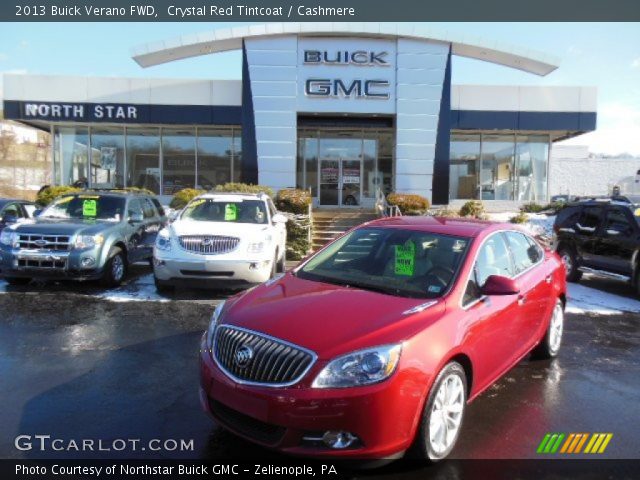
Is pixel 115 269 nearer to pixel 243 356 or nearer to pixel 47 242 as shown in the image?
pixel 47 242

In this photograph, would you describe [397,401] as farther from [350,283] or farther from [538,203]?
[538,203]

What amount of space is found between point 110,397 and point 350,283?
221cm

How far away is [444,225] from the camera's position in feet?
15.3

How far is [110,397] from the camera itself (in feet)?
13.8

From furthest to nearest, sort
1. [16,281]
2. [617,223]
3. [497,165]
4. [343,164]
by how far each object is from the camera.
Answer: [497,165]
[343,164]
[617,223]
[16,281]

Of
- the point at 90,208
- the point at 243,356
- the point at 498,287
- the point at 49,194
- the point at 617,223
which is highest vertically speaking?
the point at 49,194

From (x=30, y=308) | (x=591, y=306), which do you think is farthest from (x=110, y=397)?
(x=591, y=306)

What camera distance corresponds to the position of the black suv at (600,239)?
9.34 meters

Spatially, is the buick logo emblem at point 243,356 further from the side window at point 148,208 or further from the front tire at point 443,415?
the side window at point 148,208

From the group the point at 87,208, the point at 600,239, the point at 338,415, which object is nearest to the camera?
the point at 338,415

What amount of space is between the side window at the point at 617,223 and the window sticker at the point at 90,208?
388 inches

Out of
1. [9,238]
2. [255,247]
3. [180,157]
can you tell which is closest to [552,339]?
[255,247]

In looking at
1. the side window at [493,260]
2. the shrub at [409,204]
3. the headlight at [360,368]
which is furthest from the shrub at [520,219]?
the headlight at [360,368]

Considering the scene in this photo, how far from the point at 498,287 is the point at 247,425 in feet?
6.76
